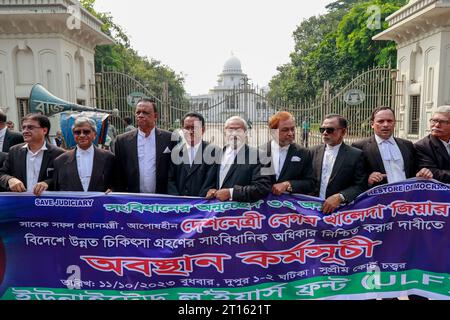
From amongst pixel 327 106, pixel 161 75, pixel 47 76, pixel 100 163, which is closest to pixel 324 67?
pixel 327 106

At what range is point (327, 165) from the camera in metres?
3.46

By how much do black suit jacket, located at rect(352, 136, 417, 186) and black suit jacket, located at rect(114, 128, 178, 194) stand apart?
6.70 ft

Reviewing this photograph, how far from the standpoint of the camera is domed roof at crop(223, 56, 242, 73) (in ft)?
219

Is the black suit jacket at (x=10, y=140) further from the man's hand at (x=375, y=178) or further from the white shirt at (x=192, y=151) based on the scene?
the man's hand at (x=375, y=178)

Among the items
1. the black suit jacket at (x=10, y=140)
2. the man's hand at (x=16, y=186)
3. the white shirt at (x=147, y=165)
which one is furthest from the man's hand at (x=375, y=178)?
the black suit jacket at (x=10, y=140)

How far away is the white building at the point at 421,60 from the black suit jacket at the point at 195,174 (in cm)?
1050

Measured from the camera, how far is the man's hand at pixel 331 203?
313cm

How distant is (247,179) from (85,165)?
5.26ft

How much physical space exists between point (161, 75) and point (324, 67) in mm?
20356

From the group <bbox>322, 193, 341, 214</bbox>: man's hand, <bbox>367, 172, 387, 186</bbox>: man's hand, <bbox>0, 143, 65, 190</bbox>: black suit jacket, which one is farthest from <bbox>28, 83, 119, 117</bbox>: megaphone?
<bbox>367, 172, 387, 186</bbox>: man's hand

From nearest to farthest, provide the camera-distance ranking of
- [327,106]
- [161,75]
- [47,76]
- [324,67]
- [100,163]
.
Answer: [100,163] < [47,76] < [327,106] < [324,67] < [161,75]

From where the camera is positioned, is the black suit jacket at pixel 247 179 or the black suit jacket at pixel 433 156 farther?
the black suit jacket at pixel 433 156
